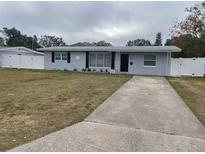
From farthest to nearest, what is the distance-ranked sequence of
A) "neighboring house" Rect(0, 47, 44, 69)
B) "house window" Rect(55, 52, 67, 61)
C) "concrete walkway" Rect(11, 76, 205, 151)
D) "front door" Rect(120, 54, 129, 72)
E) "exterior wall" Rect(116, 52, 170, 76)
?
"neighboring house" Rect(0, 47, 44, 69), "house window" Rect(55, 52, 67, 61), "front door" Rect(120, 54, 129, 72), "exterior wall" Rect(116, 52, 170, 76), "concrete walkway" Rect(11, 76, 205, 151)

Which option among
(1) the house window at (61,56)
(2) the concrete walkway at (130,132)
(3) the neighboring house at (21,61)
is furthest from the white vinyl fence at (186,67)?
(3) the neighboring house at (21,61)

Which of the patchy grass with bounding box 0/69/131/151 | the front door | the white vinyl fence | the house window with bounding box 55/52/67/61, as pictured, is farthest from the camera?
the house window with bounding box 55/52/67/61

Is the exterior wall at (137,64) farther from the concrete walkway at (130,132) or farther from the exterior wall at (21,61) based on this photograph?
the concrete walkway at (130,132)

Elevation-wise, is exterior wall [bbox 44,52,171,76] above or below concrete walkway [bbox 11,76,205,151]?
above

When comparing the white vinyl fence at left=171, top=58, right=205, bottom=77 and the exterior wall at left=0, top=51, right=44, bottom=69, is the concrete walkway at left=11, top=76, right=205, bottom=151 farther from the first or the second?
the exterior wall at left=0, top=51, right=44, bottom=69

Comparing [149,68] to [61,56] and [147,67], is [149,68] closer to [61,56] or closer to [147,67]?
[147,67]

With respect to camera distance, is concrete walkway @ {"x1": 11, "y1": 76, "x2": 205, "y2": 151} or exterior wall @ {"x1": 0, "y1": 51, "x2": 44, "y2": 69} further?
exterior wall @ {"x1": 0, "y1": 51, "x2": 44, "y2": 69}

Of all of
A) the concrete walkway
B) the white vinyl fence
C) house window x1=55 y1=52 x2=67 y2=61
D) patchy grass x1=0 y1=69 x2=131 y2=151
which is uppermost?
house window x1=55 y1=52 x2=67 y2=61

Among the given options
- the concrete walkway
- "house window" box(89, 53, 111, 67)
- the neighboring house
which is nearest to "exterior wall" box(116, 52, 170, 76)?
"house window" box(89, 53, 111, 67)

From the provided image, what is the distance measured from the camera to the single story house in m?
23.0

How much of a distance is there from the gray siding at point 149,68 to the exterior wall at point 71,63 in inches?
202

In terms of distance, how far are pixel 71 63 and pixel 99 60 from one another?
3220mm

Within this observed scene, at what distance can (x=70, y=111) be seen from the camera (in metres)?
6.82

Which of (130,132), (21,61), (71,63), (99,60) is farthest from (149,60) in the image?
(130,132)
